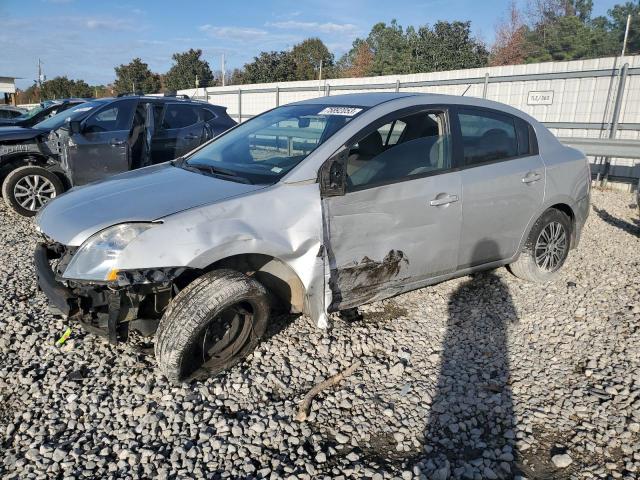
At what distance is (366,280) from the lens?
11.5ft

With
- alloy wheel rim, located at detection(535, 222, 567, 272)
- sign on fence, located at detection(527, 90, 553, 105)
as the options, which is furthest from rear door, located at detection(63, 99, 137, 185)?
sign on fence, located at detection(527, 90, 553, 105)

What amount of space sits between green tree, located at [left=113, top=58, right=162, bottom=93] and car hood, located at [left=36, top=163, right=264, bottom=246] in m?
51.7

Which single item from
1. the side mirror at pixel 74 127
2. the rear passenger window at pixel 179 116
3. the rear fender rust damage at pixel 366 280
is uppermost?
the rear passenger window at pixel 179 116

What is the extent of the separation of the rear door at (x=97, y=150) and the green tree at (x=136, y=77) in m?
47.1

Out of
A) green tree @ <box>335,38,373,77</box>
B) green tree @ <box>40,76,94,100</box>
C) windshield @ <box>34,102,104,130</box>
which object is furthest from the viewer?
green tree @ <box>40,76,94,100</box>

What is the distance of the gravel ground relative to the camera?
2508 millimetres

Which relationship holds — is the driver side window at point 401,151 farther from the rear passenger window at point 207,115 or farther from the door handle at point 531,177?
the rear passenger window at point 207,115

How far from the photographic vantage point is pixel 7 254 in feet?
18.3

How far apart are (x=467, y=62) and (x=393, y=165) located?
1256 inches

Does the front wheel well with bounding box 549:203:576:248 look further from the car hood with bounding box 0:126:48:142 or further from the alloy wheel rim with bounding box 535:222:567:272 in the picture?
A: the car hood with bounding box 0:126:48:142

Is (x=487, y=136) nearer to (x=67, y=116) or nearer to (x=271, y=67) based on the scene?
(x=67, y=116)

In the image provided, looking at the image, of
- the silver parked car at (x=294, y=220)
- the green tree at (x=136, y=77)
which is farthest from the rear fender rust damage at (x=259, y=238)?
the green tree at (x=136, y=77)

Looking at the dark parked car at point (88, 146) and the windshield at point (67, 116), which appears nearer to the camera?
the dark parked car at point (88, 146)

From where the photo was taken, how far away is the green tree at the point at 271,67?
39.5 m
